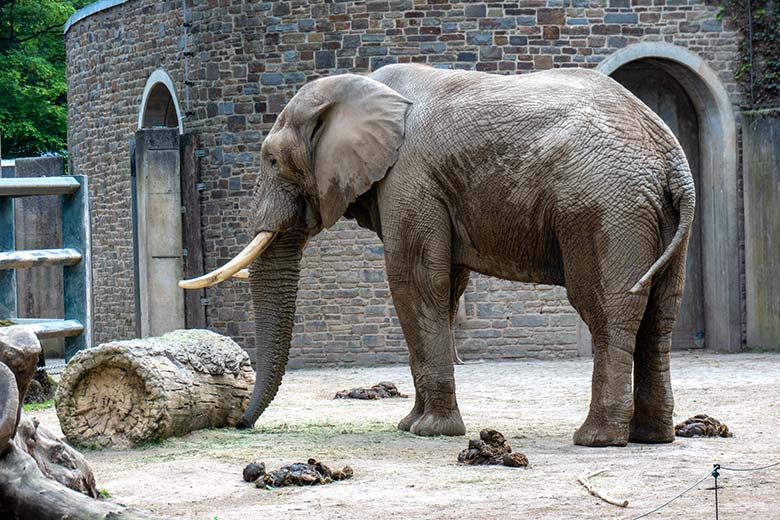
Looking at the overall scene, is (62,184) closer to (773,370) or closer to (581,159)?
(581,159)

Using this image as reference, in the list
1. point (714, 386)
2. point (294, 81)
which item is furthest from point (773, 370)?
point (294, 81)

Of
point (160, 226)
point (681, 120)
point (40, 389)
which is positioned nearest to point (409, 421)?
point (40, 389)

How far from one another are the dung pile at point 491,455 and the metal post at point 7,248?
5.36 m

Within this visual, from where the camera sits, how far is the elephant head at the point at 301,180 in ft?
32.6

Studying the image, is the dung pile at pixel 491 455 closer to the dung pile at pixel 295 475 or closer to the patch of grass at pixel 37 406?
the dung pile at pixel 295 475

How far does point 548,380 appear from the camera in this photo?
1512 centimetres

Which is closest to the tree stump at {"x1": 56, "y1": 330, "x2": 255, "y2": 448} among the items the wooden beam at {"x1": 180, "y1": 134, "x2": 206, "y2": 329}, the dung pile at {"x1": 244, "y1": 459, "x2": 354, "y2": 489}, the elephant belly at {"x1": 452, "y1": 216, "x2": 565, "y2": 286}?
the dung pile at {"x1": 244, "y1": 459, "x2": 354, "y2": 489}

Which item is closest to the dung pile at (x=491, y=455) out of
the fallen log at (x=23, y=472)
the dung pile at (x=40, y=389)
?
the fallen log at (x=23, y=472)

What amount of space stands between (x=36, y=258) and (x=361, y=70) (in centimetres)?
645

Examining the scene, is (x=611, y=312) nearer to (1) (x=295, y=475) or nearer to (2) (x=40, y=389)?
(1) (x=295, y=475)

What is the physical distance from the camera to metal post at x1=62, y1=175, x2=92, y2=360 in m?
12.4

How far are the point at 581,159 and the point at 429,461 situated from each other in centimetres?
208

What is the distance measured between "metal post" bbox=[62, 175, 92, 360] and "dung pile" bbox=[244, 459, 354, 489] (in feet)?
15.8

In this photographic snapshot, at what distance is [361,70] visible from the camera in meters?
17.5
